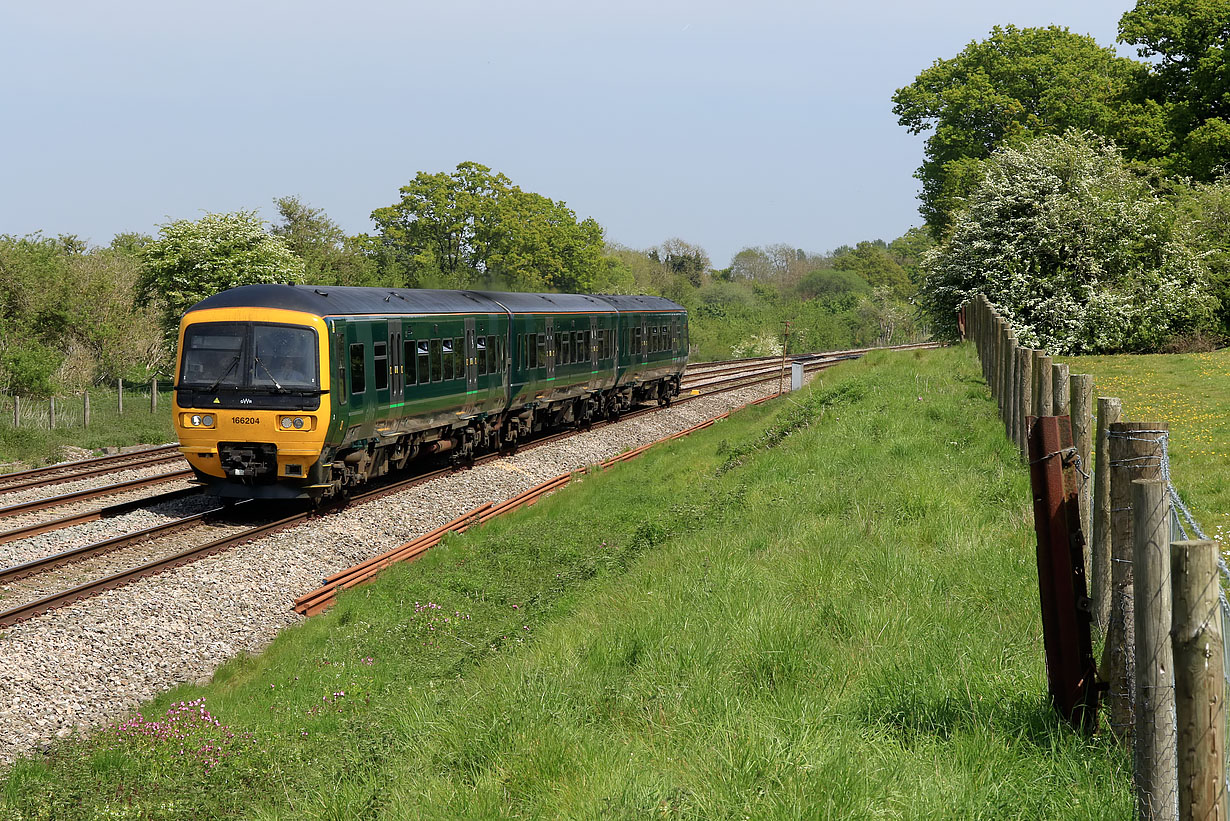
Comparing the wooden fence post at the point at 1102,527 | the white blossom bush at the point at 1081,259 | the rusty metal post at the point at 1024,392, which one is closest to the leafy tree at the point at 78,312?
the white blossom bush at the point at 1081,259

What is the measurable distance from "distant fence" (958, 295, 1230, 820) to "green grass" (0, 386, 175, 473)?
71.1 ft

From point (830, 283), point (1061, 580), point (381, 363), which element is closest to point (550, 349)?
point (381, 363)

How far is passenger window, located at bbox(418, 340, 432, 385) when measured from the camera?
1892 centimetres

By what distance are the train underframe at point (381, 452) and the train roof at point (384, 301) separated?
2.08m

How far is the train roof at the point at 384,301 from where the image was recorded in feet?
52.6

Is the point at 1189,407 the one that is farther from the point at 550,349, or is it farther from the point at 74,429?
the point at 74,429

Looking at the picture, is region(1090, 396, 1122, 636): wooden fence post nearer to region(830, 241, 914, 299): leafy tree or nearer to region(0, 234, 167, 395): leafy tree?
region(0, 234, 167, 395): leafy tree

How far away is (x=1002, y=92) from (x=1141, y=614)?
165 feet

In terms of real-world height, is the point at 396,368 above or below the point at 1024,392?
above

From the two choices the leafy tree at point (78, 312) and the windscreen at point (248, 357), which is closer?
the windscreen at point (248, 357)

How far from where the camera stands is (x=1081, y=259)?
27406 millimetres

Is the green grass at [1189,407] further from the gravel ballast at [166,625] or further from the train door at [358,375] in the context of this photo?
the train door at [358,375]

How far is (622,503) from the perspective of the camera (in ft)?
57.8

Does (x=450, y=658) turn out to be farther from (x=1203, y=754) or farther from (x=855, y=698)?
(x=1203, y=754)
